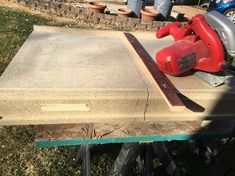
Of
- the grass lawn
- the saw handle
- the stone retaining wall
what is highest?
the saw handle

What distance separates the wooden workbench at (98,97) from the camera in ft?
5.48

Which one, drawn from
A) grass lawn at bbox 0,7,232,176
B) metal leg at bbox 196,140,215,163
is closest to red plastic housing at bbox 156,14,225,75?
metal leg at bbox 196,140,215,163

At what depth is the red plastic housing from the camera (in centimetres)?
187

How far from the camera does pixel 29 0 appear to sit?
826cm

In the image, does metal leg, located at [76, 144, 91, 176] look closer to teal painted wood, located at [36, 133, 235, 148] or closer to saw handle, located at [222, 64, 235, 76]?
teal painted wood, located at [36, 133, 235, 148]

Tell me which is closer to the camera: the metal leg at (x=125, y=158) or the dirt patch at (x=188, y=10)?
the metal leg at (x=125, y=158)

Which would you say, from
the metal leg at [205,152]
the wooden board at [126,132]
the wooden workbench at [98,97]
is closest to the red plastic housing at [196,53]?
the wooden workbench at [98,97]

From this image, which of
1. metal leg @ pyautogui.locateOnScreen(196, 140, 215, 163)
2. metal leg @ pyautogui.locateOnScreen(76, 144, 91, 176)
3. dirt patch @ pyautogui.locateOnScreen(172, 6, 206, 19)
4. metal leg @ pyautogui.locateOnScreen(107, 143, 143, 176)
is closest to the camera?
metal leg @ pyautogui.locateOnScreen(107, 143, 143, 176)

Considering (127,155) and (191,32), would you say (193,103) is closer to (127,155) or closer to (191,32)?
(191,32)

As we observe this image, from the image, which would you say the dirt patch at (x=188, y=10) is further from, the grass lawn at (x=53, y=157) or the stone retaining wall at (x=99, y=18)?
the grass lawn at (x=53, y=157)

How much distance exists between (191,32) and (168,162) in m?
1.25

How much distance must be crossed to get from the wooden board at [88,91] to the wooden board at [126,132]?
0.04 metres

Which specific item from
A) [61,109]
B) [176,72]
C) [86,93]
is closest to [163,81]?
[176,72]

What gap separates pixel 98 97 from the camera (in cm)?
171
